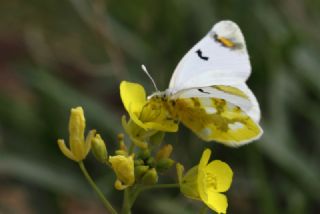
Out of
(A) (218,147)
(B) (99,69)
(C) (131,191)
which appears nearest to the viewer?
(C) (131,191)

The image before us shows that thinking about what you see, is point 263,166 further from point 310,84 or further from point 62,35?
point 62,35

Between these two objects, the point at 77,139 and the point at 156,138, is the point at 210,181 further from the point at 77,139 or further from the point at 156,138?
the point at 77,139

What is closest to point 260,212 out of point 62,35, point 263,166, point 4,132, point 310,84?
point 263,166

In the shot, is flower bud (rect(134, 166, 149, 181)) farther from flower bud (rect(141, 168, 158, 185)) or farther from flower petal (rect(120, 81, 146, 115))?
flower petal (rect(120, 81, 146, 115))

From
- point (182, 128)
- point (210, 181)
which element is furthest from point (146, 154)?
point (182, 128)

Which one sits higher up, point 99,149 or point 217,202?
point 99,149

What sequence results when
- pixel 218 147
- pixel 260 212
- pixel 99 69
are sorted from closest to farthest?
pixel 260 212, pixel 218 147, pixel 99 69

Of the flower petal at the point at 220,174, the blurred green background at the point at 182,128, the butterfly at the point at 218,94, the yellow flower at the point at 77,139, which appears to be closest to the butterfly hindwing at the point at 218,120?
the butterfly at the point at 218,94

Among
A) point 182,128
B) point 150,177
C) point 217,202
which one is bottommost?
point 182,128
